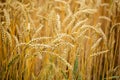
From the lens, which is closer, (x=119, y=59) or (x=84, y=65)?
(x=84, y=65)

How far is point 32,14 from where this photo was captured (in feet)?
7.18

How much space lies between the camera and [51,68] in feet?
4.45

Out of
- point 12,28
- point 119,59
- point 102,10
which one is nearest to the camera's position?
point 12,28

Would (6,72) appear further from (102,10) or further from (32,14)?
(102,10)

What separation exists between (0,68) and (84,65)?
1.55 feet

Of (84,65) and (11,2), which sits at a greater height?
(11,2)

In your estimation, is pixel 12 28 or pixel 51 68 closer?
pixel 51 68

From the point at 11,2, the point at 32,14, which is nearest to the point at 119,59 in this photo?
the point at 32,14

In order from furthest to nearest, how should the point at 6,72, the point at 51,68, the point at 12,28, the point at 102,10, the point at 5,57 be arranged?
1. the point at 102,10
2. the point at 12,28
3. the point at 5,57
4. the point at 6,72
5. the point at 51,68

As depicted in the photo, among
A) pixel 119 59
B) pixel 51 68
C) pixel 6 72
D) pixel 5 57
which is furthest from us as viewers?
pixel 119 59

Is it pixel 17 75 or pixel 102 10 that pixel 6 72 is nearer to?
pixel 17 75

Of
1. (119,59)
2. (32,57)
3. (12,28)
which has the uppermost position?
(12,28)

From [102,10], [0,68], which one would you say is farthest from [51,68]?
[102,10]

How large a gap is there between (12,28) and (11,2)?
0.20 m
